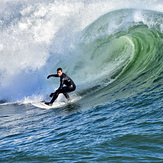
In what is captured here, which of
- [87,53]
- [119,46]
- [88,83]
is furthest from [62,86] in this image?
[119,46]

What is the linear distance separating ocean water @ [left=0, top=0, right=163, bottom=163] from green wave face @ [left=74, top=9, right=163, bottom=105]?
45 millimetres

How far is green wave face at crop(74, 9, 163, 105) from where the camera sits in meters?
11.1

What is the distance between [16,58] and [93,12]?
476cm

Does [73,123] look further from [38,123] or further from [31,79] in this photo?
[31,79]

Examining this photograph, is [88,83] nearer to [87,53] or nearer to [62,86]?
[87,53]

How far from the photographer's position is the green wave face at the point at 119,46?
36.3 ft

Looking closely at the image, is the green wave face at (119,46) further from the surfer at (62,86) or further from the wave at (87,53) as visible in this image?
the surfer at (62,86)

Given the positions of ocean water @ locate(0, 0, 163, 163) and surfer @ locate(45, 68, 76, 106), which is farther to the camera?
surfer @ locate(45, 68, 76, 106)

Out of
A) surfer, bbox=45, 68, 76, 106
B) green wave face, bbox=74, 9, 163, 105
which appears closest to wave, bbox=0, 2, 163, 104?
green wave face, bbox=74, 9, 163, 105

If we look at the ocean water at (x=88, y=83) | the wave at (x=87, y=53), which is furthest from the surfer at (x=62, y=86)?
the wave at (x=87, y=53)

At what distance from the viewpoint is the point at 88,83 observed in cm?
1150

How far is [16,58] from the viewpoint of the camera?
46.8ft

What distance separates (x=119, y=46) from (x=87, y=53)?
5.66 ft

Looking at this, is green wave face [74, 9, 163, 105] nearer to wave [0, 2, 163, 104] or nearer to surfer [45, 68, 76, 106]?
wave [0, 2, 163, 104]
